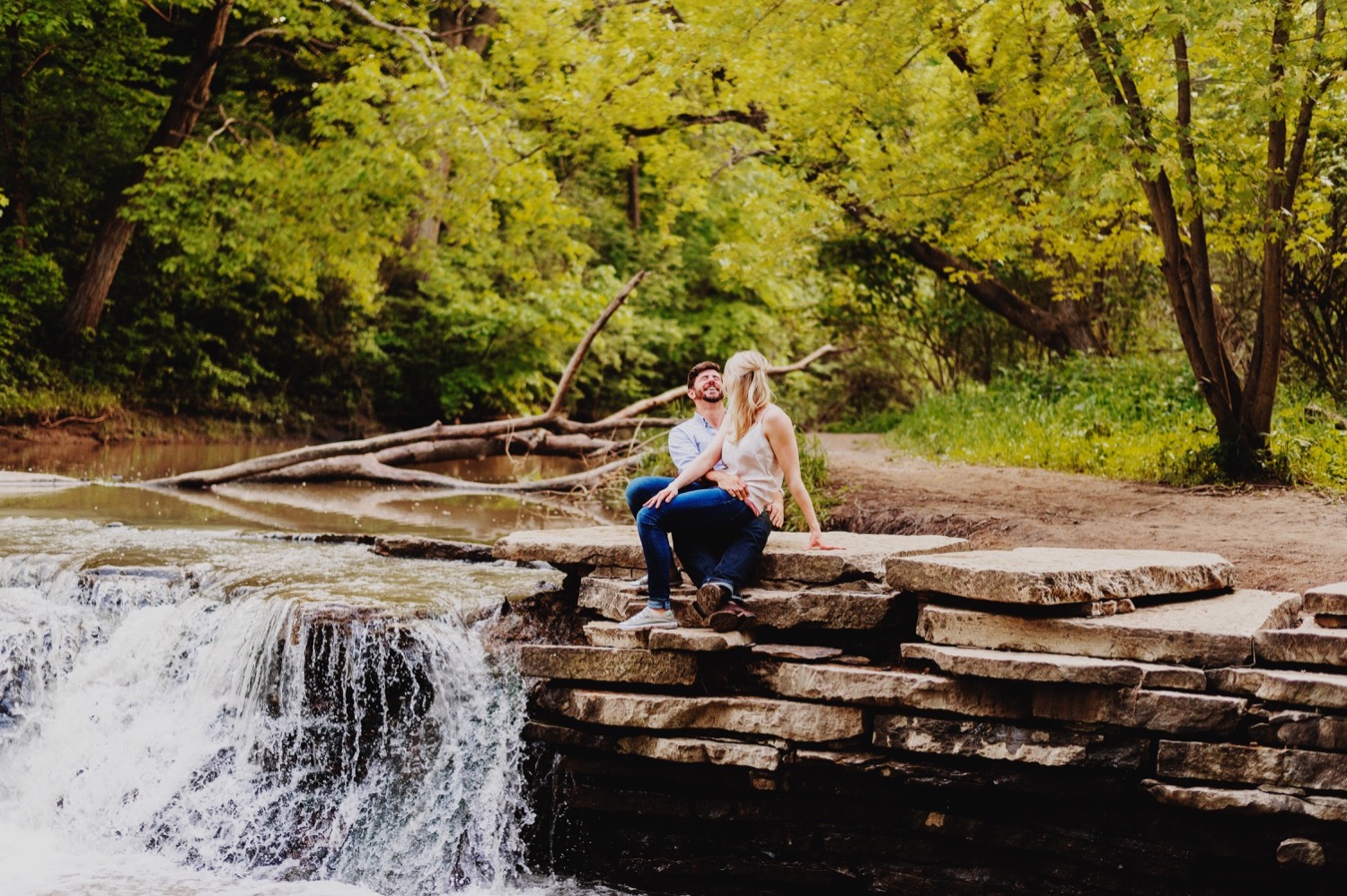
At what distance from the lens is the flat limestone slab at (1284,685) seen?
15.6 feet

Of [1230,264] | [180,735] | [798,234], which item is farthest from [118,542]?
[1230,264]

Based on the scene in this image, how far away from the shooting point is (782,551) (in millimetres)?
6238

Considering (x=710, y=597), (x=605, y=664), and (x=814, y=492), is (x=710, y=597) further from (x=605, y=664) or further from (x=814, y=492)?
(x=814, y=492)

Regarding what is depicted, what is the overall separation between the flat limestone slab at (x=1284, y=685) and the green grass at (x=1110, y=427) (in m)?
5.36

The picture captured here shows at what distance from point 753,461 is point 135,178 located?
1537 cm

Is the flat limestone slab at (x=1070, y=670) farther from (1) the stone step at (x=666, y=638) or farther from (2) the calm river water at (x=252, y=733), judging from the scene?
(2) the calm river water at (x=252, y=733)

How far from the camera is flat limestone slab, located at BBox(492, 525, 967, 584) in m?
6.07

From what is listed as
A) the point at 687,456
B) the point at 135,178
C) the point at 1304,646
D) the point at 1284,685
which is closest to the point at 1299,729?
the point at 1284,685

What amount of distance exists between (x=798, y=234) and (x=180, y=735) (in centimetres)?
1044

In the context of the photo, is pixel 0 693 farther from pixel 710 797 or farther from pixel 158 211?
pixel 158 211

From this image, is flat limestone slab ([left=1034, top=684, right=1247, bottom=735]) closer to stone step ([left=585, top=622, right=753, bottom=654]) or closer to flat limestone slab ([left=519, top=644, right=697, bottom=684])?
stone step ([left=585, top=622, right=753, bottom=654])

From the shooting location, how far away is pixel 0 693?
733 centimetres

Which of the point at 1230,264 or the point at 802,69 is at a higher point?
the point at 802,69

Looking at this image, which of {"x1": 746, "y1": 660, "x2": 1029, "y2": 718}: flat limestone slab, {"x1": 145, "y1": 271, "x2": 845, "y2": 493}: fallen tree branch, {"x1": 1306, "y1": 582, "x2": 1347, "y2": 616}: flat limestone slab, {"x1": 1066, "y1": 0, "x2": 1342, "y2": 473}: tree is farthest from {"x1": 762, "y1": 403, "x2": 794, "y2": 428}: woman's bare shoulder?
{"x1": 145, "y1": 271, "x2": 845, "y2": 493}: fallen tree branch
